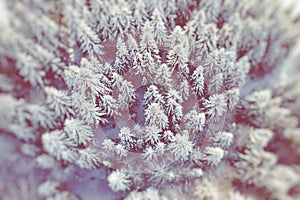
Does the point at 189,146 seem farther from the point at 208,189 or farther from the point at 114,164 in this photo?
the point at 114,164

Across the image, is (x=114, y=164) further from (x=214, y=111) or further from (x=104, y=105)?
(x=214, y=111)

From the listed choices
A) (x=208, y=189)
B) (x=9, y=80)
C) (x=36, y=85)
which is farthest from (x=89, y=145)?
(x=208, y=189)

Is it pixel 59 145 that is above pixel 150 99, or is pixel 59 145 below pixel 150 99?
below

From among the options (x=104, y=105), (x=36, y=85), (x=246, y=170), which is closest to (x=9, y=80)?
(x=36, y=85)

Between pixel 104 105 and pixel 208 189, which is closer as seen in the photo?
pixel 208 189

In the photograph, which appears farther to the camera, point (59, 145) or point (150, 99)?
point (150, 99)

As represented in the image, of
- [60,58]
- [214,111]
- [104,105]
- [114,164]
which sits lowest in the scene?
[114,164]

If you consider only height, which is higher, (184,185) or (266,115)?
(266,115)
